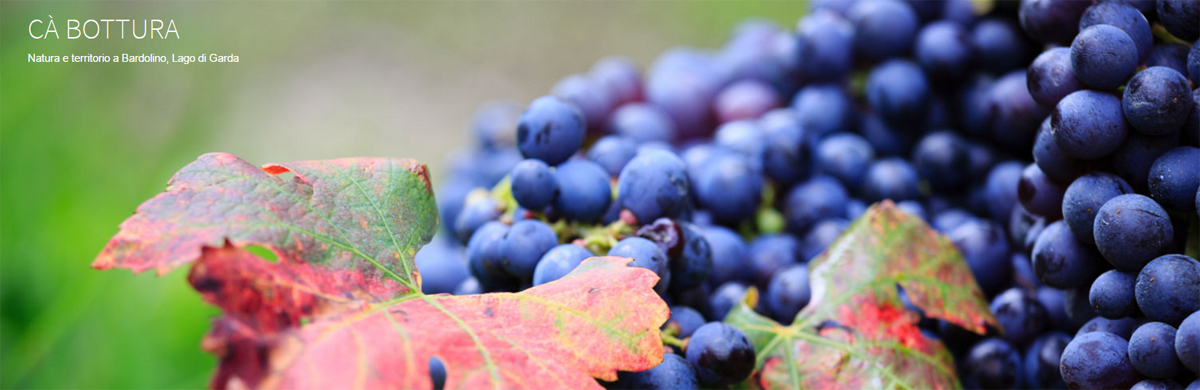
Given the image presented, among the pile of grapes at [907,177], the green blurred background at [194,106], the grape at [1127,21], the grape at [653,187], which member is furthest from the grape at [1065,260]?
the green blurred background at [194,106]

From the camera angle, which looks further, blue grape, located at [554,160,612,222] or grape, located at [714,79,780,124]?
grape, located at [714,79,780,124]

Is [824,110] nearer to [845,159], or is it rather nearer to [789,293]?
[845,159]

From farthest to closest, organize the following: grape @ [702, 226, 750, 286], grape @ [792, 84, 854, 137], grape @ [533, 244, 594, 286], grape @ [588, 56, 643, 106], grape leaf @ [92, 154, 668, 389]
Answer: grape @ [588, 56, 643, 106] → grape @ [792, 84, 854, 137] → grape @ [702, 226, 750, 286] → grape @ [533, 244, 594, 286] → grape leaf @ [92, 154, 668, 389]

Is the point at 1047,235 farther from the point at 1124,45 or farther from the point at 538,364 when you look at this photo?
the point at 538,364

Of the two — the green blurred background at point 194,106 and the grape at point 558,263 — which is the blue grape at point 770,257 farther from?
the green blurred background at point 194,106

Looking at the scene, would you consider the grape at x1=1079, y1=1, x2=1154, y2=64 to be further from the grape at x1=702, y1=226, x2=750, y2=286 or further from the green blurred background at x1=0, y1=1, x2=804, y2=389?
the green blurred background at x1=0, y1=1, x2=804, y2=389

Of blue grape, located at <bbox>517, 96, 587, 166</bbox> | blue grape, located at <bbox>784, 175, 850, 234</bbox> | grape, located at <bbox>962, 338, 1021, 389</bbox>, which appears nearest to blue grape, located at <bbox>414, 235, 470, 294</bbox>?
blue grape, located at <bbox>517, 96, 587, 166</bbox>
